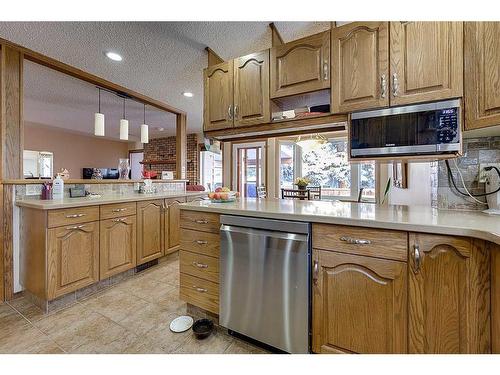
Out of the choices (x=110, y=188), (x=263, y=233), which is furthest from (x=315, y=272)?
(x=110, y=188)

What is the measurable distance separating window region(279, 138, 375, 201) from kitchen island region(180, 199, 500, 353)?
374 cm

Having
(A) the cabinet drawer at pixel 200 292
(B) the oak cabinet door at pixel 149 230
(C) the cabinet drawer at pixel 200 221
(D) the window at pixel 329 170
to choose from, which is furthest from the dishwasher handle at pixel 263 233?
(D) the window at pixel 329 170

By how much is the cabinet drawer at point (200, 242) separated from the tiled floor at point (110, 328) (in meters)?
0.59

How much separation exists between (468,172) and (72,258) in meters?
3.20

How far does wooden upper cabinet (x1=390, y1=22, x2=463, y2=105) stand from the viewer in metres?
1.36

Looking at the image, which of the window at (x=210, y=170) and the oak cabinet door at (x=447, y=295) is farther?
the window at (x=210, y=170)

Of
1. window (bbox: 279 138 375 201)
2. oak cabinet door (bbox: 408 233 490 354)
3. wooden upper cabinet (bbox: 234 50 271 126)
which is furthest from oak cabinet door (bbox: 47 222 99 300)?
window (bbox: 279 138 375 201)

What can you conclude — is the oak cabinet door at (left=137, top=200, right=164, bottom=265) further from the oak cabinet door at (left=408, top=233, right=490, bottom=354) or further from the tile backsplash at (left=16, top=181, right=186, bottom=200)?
the oak cabinet door at (left=408, top=233, right=490, bottom=354)

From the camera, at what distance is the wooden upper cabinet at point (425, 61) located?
4.45 ft

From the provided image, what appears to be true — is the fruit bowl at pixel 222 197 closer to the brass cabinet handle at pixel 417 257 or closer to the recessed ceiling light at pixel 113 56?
the brass cabinet handle at pixel 417 257
